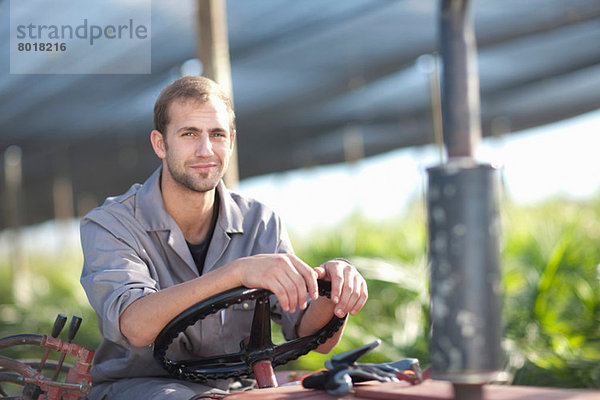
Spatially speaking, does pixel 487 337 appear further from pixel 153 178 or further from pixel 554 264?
pixel 554 264

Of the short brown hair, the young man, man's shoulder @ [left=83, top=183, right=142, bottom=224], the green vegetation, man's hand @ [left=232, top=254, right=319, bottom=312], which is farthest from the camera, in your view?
the green vegetation

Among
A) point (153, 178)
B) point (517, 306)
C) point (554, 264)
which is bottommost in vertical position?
point (517, 306)

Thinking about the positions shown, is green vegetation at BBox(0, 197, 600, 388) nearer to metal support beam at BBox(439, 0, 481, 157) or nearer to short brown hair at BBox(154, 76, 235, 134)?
short brown hair at BBox(154, 76, 235, 134)

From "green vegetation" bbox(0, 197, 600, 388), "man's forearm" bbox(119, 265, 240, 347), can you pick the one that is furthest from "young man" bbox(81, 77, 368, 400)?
"green vegetation" bbox(0, 197, 600, 388)

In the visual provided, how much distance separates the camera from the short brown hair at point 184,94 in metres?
1.79

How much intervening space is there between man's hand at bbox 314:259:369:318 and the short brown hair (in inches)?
23.1

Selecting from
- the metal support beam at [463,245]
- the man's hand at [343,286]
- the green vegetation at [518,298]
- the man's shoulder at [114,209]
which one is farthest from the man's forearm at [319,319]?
the metal support beam at [463,245]

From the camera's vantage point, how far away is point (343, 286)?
1560 mm

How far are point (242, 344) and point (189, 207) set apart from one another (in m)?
0.45

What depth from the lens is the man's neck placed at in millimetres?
Result: 1867

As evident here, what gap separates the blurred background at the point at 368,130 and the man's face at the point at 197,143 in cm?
33

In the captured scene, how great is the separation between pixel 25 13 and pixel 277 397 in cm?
488

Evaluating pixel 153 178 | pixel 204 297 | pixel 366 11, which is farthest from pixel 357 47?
pixel 204 297

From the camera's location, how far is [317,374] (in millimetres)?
1317
